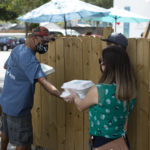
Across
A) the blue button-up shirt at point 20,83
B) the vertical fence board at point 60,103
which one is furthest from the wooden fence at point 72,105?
the blue button-up shirt at point 20,83

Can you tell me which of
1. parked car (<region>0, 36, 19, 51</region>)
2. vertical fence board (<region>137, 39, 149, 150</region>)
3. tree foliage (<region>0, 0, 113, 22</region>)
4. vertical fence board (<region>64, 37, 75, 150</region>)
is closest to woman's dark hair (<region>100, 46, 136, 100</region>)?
vertical fence board (<region>137, 39, 149, 150</region>)

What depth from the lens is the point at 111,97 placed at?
100 inches

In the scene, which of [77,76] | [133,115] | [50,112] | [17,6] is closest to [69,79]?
[77,76]

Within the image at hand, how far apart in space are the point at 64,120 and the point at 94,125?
5.17 ft

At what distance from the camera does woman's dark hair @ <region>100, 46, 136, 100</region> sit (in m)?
2.56

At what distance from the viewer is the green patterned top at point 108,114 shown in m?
2.55

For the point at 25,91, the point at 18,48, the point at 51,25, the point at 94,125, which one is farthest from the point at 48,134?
the point at 51,25

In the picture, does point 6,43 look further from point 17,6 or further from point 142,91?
point 142,91

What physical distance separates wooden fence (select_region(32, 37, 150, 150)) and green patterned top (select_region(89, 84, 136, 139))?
1.84 feet

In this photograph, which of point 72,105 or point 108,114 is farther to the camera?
point 72,105

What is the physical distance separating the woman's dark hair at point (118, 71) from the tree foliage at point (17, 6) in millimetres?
14617

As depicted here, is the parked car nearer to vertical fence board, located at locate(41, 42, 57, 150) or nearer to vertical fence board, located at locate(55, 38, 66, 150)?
vertical fence board, located at locate(41, 42, 57, 150)

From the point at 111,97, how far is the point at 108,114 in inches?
6.3

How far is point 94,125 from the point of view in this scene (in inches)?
108
